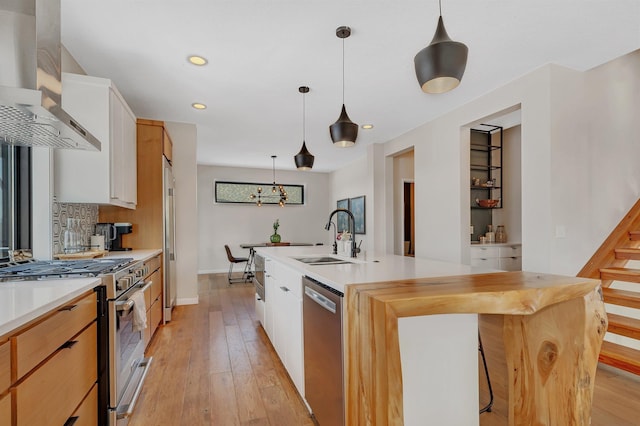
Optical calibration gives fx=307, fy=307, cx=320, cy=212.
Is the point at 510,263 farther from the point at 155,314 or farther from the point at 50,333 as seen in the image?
the point at 50,333

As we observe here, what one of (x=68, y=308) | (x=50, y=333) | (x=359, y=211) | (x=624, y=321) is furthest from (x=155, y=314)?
(x=359, y=211)

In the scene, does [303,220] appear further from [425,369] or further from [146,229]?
[425,369]

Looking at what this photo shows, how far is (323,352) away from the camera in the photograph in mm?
1562

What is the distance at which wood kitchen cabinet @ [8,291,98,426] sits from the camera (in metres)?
0.93

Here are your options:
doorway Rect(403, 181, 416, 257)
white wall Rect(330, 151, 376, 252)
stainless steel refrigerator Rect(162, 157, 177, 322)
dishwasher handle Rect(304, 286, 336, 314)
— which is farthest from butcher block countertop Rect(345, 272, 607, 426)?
doorway Rect(403, 181, 416, 257)

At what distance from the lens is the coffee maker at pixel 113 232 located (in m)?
3.06

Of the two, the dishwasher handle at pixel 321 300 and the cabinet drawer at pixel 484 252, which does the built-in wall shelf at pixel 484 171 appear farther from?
the dishwasher handle at pixel 321 300

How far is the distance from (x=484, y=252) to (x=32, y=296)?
4386 millimetres

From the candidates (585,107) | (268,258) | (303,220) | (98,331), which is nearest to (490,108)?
(585,107)

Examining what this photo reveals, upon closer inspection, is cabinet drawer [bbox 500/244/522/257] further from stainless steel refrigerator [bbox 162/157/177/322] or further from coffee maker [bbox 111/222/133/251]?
coffee maker [bbox 111/222/133/251]

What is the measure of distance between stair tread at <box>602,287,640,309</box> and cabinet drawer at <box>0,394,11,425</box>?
3.76m

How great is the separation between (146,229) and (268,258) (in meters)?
1.58

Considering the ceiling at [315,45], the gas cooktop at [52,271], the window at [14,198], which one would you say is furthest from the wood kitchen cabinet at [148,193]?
the gas cooktop at [52,271]

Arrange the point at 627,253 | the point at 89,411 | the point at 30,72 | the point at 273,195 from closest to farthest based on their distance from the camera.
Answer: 1. the point at 30,72
2. the point at 89,411
3. the point at 627,253
4. the point at 273,195
